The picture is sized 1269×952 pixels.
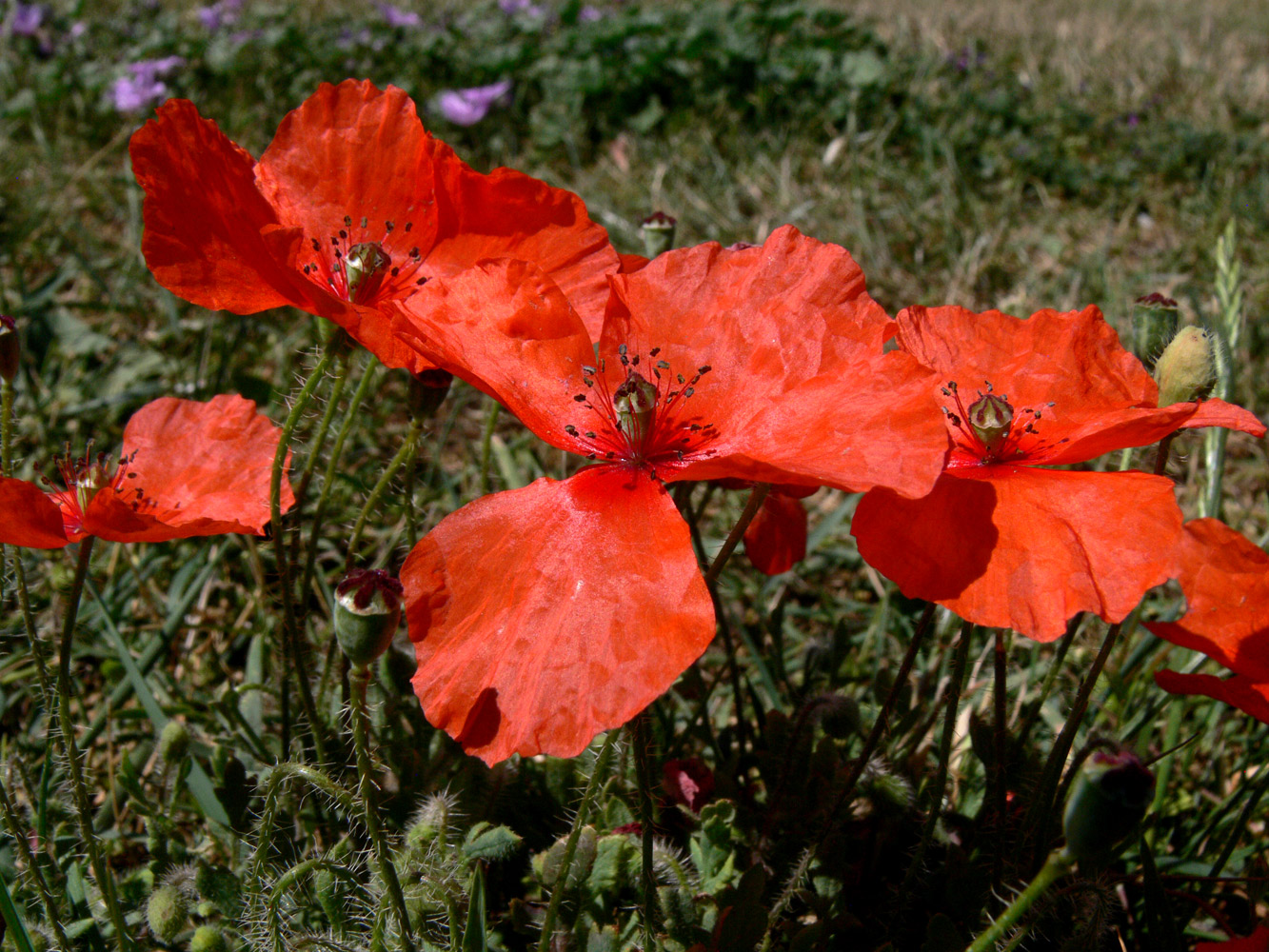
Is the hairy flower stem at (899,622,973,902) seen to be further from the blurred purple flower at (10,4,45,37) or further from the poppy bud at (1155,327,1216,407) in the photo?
the blurred purple flower at (10,4,45,37)

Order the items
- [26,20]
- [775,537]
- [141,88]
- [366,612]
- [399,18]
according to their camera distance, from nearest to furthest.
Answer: [366,612] < [775,537] < [141,88] < [26,20] < [399,18]

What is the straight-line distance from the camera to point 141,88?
13.6 feet

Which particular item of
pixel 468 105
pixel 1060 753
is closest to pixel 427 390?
pixel 1060 753

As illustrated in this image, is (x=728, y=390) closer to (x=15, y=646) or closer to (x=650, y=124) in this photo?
(x=15, y=646)

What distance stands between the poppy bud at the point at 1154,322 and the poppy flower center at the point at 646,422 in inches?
27.2

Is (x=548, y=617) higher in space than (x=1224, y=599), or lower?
higher

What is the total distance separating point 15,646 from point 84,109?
3232 millimetres

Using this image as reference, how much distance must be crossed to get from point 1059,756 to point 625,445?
72 cm

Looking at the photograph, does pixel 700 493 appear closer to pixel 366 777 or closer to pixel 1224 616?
pixel 1224 616

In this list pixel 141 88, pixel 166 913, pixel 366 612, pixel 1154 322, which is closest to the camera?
pixel 366 612

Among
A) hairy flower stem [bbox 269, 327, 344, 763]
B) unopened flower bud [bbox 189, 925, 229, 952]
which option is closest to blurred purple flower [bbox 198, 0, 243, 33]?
hairy flower stem [bbox 269, 327, 344, 763]

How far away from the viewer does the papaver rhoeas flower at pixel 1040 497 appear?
3.89ft

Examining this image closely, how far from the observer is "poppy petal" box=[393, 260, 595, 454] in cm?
137

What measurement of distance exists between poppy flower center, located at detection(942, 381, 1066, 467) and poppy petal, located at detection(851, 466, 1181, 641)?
0.13 meters
